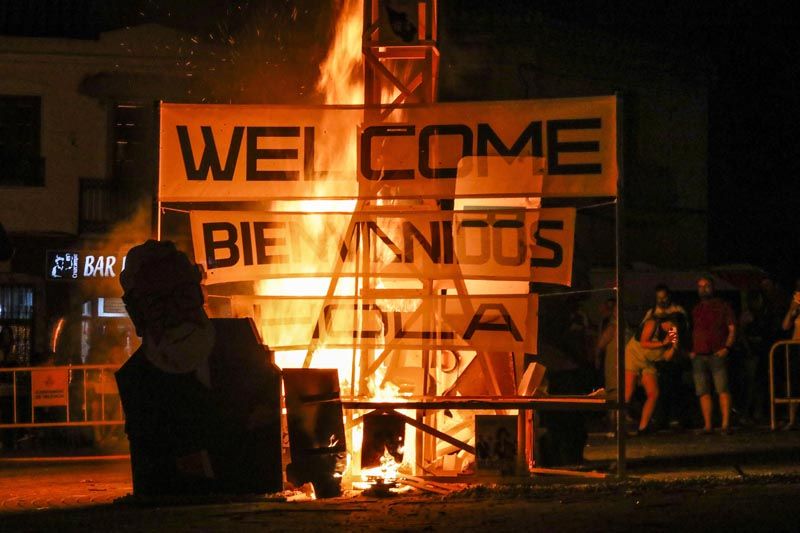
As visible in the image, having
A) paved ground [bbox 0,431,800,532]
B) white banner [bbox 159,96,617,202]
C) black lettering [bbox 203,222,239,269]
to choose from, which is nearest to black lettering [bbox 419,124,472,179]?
white banner [bbox 159,96,617,202]

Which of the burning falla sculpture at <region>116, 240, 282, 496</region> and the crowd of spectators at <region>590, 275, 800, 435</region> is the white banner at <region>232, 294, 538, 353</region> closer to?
the burning falla sculpture at <region>116, 240, 282, 496</region>

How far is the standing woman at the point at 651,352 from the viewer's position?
1545 cm

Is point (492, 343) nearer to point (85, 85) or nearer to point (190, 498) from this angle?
point (190, 498)

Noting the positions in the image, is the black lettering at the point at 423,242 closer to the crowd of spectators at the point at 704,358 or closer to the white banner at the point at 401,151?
the white banner at the point at 401,151

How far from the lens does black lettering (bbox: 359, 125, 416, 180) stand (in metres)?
11.2

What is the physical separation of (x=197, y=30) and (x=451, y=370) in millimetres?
17144

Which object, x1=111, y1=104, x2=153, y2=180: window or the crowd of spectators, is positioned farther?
x1=111, y1=104, x2=153, y2=180: window

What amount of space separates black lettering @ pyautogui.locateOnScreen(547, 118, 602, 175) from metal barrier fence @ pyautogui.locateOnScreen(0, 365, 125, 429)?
707 cm

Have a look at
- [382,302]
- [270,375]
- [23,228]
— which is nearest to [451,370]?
[382,302]

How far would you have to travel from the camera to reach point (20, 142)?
2681 cm

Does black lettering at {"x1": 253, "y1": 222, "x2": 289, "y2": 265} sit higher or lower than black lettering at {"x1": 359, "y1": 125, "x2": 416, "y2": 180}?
lower

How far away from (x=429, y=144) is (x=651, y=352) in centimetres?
560

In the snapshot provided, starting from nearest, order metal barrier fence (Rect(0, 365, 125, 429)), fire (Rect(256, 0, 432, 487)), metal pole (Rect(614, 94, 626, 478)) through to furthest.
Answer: metal pole (Rect(614, 94, 626, 478)) → fire (Rect(256, 0, 432, 487)) → metal barrier fence (Rect(0, 365, 125, 429))

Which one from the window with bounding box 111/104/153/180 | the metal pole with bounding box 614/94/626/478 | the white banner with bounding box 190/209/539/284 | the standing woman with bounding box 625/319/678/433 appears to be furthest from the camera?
the window with bounding box 111/104/153/180
